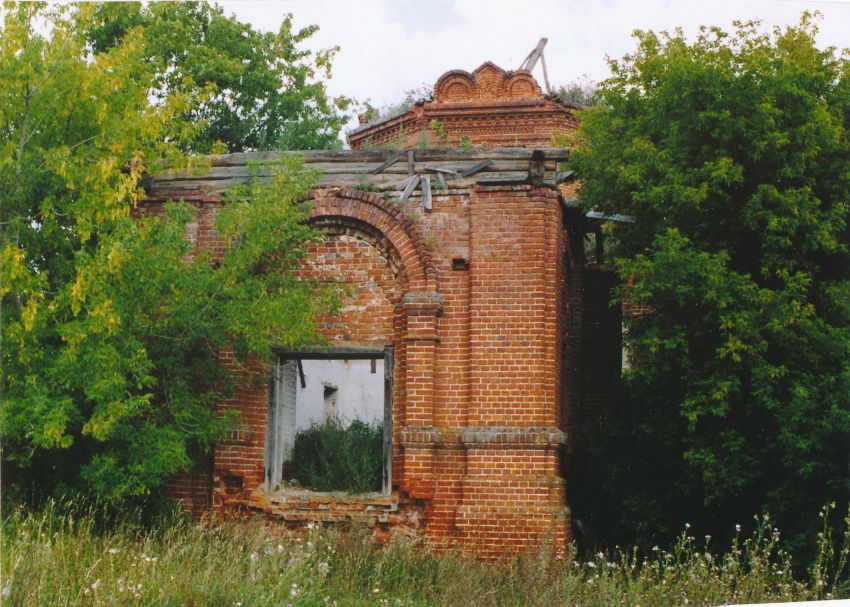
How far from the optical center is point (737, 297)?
10938mm

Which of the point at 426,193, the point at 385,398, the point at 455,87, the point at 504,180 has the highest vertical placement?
the point at 455,87

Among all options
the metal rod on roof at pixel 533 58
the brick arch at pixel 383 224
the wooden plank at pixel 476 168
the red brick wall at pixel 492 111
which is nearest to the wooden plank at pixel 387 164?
the brick arch at pixel 383 224

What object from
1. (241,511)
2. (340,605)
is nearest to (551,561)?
(340,605)

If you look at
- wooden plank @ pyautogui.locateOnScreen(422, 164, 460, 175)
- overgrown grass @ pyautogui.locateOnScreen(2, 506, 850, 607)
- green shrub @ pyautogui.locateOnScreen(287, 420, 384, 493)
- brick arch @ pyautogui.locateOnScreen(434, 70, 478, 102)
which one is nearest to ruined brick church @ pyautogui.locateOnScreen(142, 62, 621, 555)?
wooden plank @ pyautogui.locateOnScreen(422, 164, 460, 175)

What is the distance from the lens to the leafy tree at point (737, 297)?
34.6ft

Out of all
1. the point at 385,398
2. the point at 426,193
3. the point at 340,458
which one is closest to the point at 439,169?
the point at 426,193

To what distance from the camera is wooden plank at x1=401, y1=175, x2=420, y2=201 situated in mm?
11492

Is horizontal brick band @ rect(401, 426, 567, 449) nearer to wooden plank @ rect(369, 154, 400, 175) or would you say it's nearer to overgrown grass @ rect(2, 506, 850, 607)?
overgrown grass @ rect(2, 506, 850, 607)

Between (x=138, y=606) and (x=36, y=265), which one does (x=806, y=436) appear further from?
(x=36, y=265)

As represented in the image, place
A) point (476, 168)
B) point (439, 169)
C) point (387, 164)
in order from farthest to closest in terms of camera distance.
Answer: point (387, 164), point (439, 169), point (476, 168)

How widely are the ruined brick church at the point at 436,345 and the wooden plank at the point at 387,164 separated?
25 millimetres

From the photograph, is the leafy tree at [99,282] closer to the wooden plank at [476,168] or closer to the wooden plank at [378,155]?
the wooden plank at [378,155]

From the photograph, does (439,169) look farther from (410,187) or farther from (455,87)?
(455,87)

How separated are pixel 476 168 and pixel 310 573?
5054 mm
